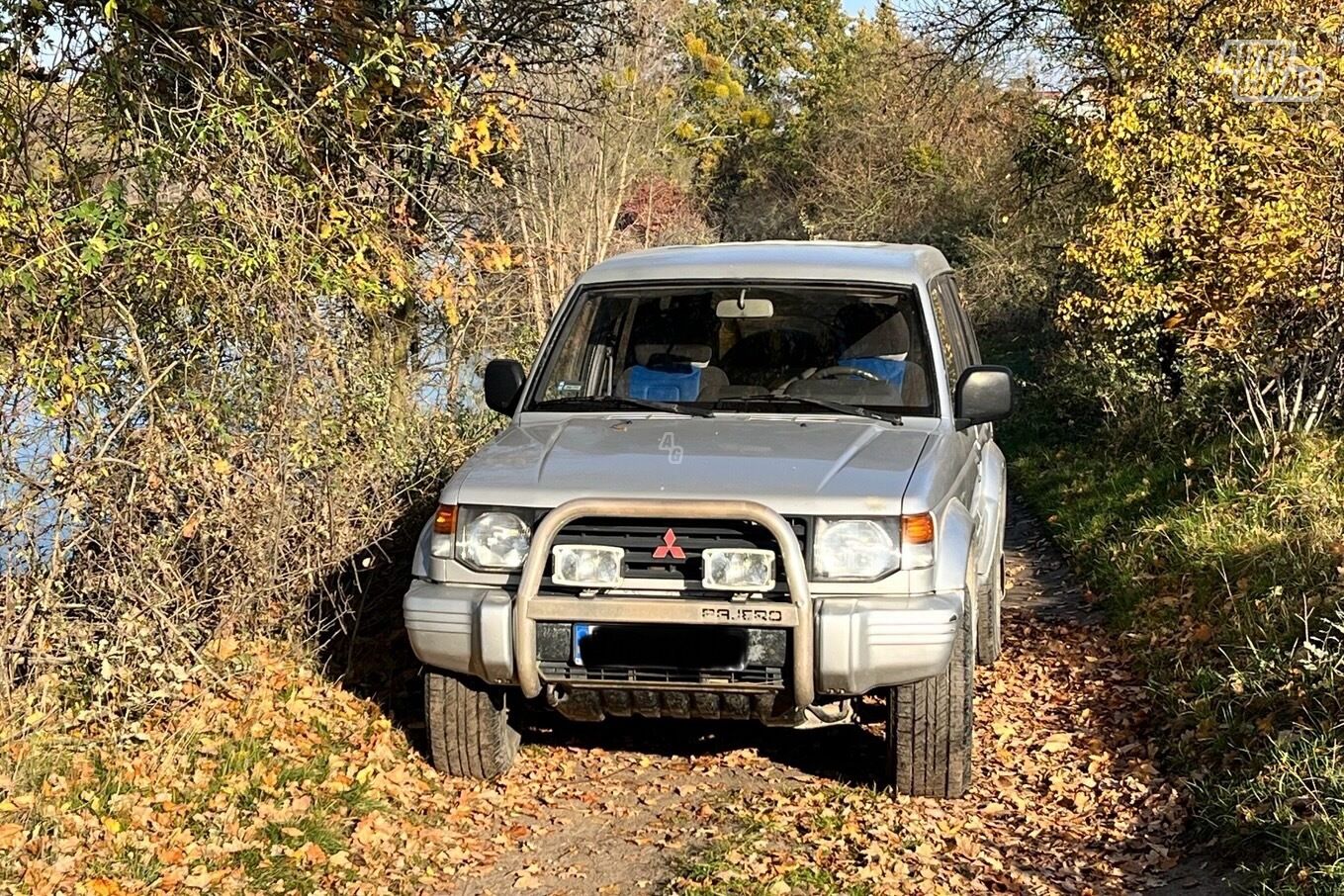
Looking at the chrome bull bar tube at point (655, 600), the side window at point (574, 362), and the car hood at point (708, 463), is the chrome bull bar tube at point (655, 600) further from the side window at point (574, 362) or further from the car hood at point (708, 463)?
the side window at point (574, 362)

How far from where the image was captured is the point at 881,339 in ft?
19.9

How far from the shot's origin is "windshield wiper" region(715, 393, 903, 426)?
5734mm

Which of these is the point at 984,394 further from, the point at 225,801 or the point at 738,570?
the point at 225,801

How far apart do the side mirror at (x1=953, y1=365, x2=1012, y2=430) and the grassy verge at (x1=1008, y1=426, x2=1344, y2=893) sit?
159cm

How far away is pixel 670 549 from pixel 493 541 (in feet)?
2.07

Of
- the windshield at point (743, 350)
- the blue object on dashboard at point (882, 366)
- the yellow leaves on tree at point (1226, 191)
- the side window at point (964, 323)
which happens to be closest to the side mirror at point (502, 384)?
the windshield at point (743, 350)

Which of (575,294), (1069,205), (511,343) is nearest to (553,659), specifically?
(575,294)

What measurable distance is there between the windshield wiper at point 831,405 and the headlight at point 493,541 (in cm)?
127

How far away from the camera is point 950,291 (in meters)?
7.19

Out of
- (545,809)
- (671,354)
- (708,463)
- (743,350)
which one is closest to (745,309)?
(743,350)

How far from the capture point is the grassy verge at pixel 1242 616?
494 cm

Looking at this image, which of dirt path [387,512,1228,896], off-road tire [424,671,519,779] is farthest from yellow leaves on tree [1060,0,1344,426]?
off-road tire [424,671,519,779]

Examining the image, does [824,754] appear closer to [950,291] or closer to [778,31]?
[950,291]

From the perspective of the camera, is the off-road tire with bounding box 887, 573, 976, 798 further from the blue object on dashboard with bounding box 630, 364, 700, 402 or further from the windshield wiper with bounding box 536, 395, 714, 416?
the blue object on dashboard with bounding box 630, 364, 700, 402
